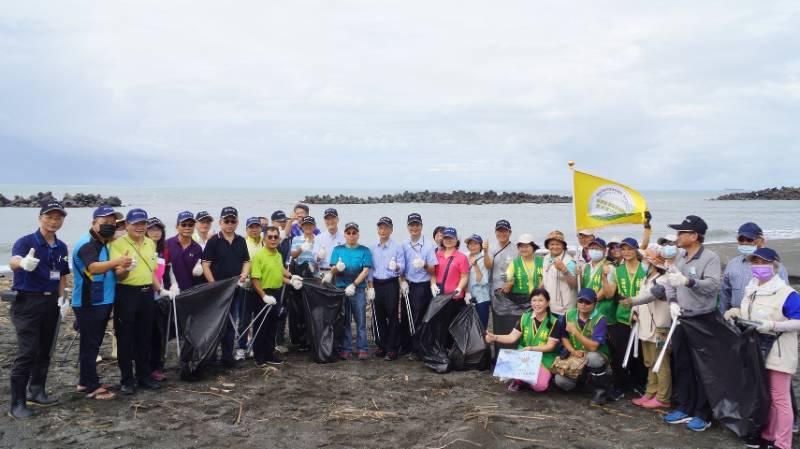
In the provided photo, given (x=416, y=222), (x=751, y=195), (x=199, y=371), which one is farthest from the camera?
(x=751, y=195)

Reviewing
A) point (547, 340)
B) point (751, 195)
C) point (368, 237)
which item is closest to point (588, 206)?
point (547, 340)

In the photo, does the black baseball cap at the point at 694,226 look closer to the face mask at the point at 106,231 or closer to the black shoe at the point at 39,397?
the face mask at the point at 106,231

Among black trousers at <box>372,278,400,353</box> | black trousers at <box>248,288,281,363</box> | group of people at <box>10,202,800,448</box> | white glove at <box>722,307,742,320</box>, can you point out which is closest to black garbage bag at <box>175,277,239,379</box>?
group of people at <box>10,202,800,448</box>

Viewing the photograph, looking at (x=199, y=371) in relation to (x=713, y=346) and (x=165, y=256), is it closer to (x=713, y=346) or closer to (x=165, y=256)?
(x=165, y=256)

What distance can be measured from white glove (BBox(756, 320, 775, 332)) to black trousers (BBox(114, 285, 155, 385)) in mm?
5119

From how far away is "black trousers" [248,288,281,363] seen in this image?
621 centimetres

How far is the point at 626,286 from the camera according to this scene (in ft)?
17.1

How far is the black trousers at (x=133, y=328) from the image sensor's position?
4.97m

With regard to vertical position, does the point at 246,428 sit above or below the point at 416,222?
below

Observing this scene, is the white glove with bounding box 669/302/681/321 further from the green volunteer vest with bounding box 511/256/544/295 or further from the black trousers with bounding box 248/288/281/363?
the black trousers with bounding box 248/288/281/363

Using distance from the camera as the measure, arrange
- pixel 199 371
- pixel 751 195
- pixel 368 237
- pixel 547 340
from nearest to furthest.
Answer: pixel 547 340 < pixel 199 371 < pixel 368 237 < pixel 751 195

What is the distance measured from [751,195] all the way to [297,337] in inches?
3431

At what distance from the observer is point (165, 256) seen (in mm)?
6000

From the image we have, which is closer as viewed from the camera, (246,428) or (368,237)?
(246,428)
